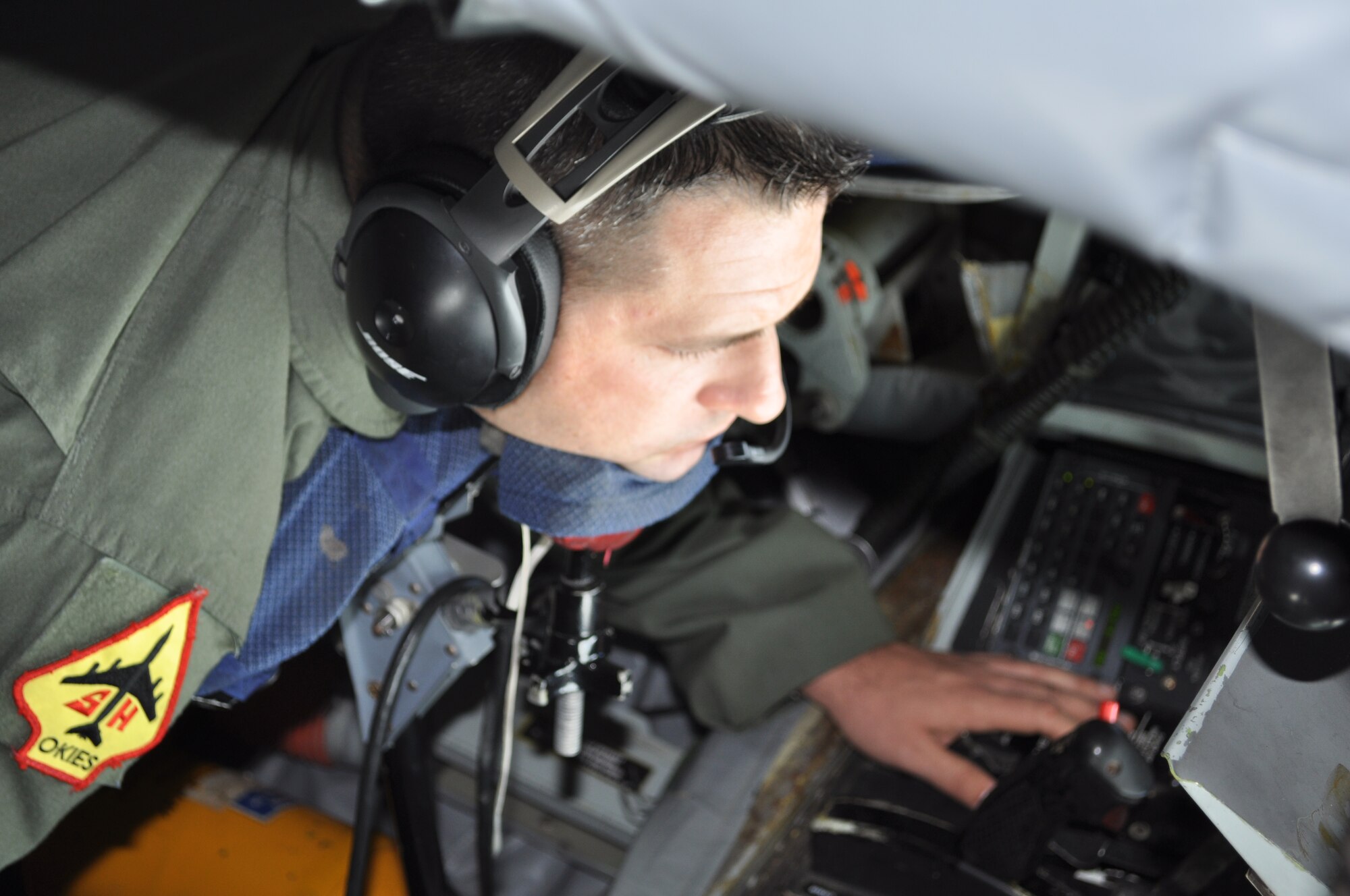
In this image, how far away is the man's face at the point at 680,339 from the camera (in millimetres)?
673

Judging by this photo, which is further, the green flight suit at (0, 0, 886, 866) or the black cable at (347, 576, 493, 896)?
the black cable at (347, 576, 493, 896)

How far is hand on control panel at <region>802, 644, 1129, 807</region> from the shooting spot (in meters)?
1.09

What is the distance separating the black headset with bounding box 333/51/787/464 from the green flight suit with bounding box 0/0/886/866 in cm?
11

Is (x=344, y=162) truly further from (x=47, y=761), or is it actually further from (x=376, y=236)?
(x=47, y=761)

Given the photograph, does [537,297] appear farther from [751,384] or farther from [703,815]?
[703,815]

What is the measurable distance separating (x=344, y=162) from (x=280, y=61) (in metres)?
0.09

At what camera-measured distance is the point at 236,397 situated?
768mm

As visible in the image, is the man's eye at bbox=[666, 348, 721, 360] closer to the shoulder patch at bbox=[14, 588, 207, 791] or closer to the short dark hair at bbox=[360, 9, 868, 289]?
the short dark hair at bbox=[360, 9, 868, 289]

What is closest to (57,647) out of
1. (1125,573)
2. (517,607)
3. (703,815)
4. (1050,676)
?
(517,607)

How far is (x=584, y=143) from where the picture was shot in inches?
25.5

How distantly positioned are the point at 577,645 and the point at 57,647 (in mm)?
384

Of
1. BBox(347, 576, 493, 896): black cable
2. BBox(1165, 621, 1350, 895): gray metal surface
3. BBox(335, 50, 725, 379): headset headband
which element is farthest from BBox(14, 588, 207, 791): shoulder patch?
BBox(1165, 621, 1350, 895): gray metal surface

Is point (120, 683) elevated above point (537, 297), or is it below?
below

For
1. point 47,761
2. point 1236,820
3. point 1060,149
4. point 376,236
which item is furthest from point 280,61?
point 1236,820
